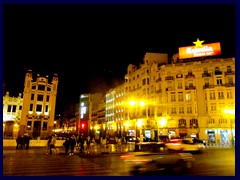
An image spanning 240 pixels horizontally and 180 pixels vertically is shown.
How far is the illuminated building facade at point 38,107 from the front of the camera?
57781 millimetres

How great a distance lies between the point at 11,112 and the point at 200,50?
4859 centimetres

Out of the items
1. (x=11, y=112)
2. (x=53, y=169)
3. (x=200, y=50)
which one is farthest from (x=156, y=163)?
(x=11, y=112)

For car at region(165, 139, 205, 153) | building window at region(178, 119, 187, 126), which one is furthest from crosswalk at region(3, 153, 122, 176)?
building window at region(178, 119, 187, 126)

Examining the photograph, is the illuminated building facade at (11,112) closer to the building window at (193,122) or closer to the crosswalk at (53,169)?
the building window at (193,122)

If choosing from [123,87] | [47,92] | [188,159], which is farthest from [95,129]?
[188,159]

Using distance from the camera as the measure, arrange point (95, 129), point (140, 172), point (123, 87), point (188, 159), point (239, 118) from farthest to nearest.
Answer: point (95, 129)
point (123, 87)
point (188, 159)
point (140, 172)
point (239, 118)

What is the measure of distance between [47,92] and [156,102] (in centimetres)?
2782

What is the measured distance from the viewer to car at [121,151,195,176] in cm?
1170

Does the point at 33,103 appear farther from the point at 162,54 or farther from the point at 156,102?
the point at 162,54

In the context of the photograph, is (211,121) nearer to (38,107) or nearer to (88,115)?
(38,107)

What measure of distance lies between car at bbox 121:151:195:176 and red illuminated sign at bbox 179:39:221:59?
42711 millimetres

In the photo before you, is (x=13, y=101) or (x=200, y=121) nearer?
(x=200, y=121)

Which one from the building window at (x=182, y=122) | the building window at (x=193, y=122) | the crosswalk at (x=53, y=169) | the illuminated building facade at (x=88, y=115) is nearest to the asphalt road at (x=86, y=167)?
the crosswalk at (x=53, y=169)

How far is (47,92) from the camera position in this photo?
62.3m
